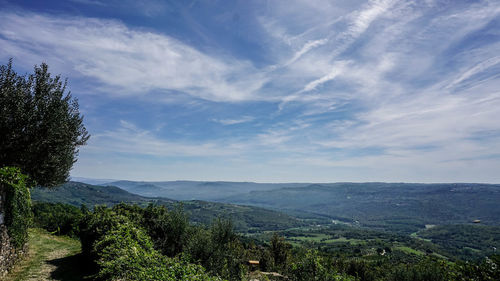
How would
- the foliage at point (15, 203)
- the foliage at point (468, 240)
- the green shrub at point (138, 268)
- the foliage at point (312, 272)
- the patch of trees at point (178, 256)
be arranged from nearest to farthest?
the green shrub at point (138, 268)
the foliage at point (312, 272)
the patch of trees at point (178, 256)
the foliage at point (15, 203)
the foliage at point (468, 240)

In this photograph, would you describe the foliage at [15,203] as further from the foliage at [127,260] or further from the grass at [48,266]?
the foliage at [127,260]

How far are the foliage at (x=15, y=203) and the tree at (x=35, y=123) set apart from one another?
7.34 ft

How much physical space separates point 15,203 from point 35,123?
556 centimetres

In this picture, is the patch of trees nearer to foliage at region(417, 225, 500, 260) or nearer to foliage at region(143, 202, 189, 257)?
foliage at region(143, 202, 189, 257)

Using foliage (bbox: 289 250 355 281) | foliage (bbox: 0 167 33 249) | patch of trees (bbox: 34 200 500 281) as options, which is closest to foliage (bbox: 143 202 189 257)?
patch of trees (bbox: 34 200 500 281)

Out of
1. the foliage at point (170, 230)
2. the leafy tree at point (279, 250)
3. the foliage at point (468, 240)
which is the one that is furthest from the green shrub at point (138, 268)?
the foliage at point (468, 240)

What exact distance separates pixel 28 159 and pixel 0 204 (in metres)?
6.54

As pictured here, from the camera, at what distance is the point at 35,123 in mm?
15789

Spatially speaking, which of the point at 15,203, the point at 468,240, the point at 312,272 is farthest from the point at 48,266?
the point at 468,240

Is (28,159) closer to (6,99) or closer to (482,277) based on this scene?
(6,99)

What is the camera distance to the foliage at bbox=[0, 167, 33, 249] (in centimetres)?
1179

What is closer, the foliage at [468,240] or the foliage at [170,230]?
the foliage at [170,230]

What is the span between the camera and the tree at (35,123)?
48.4 ft

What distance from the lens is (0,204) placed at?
36.8 ft
